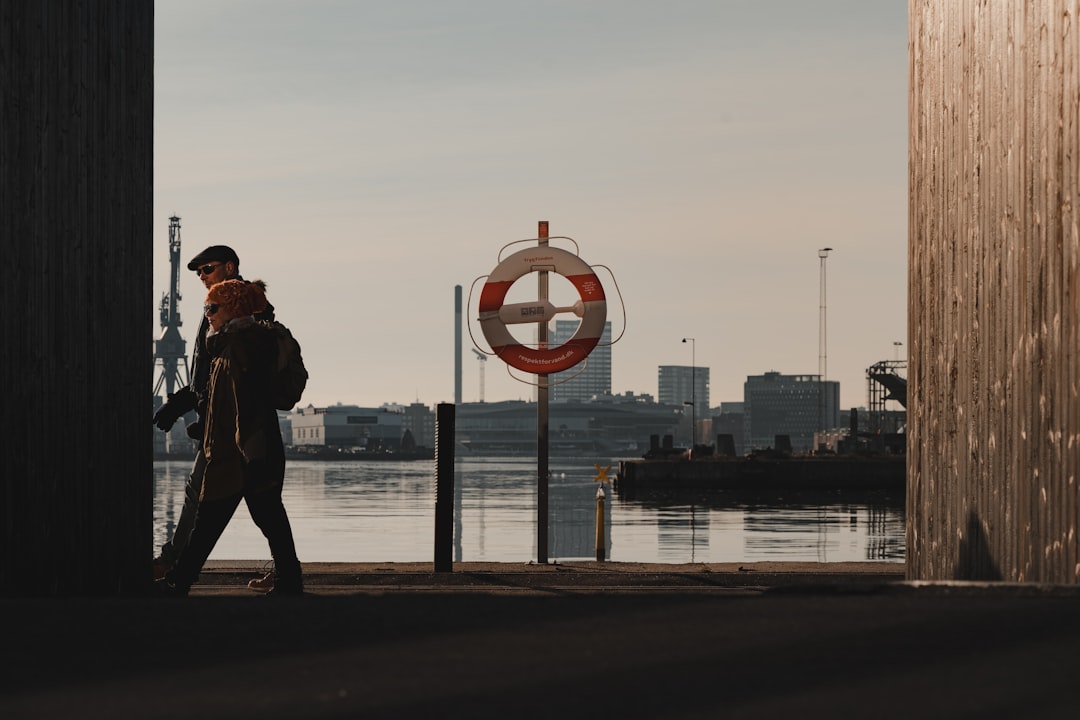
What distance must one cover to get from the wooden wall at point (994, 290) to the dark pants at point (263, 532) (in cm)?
317

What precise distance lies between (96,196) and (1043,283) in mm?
4323

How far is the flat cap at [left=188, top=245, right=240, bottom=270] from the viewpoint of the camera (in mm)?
7414

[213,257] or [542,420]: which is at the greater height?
[213,257]

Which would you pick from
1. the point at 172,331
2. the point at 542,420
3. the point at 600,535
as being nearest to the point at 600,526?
the point at 600,535

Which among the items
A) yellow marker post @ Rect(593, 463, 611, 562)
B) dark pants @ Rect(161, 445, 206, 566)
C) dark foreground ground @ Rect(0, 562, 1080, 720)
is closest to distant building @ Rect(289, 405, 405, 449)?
yellow marker post @ Rect(593, 463, 611, 562)

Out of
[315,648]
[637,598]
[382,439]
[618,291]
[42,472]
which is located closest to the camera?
[315,648]

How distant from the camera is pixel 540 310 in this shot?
11984mm

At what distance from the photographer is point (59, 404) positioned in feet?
22.2

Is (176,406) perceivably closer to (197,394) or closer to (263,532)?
(197,394)

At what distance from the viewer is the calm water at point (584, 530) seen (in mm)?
21594

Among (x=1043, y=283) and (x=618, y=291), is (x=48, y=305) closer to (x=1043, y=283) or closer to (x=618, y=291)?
(x=1043, y=283)

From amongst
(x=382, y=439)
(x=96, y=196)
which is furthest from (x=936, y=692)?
(x=382, y=439)

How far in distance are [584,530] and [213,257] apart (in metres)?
22.5

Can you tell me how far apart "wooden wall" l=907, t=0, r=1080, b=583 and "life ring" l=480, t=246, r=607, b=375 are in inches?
154
